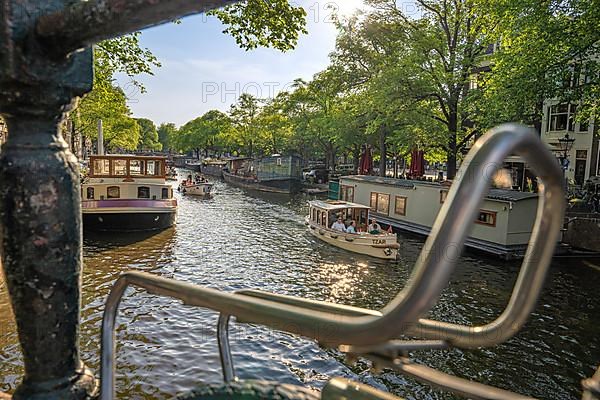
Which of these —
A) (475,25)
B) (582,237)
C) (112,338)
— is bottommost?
(582,237)

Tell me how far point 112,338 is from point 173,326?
9605mm

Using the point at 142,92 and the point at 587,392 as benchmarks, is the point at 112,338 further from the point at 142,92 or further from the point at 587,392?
the point at 142,92

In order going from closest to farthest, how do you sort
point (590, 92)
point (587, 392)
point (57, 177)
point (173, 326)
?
point (587, 392)
point (57, 177)
point (173, 326)
point (590, 92)

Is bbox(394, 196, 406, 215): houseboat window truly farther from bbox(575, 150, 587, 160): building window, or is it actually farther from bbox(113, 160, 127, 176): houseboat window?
bbox(575, 150, 587, 160): building window

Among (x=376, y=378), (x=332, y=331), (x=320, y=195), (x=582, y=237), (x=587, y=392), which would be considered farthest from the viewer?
(x=320, y=195)

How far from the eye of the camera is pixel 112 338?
205cm

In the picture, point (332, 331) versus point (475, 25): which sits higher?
point (475, 25)

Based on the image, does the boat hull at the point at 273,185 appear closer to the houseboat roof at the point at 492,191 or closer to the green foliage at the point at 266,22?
the houseboat roof at the point at 492,191

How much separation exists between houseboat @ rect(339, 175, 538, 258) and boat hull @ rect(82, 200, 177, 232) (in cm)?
1159

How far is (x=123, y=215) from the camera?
69.7 ft

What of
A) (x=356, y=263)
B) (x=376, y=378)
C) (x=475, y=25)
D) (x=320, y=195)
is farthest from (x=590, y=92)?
(x=320, y=195)

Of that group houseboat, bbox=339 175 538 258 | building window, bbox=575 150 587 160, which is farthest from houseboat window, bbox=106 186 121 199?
building window, bbox=575 150 587 160

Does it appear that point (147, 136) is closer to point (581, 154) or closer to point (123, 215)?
point (123, 215)

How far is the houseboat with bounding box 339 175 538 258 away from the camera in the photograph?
18.2 meters
